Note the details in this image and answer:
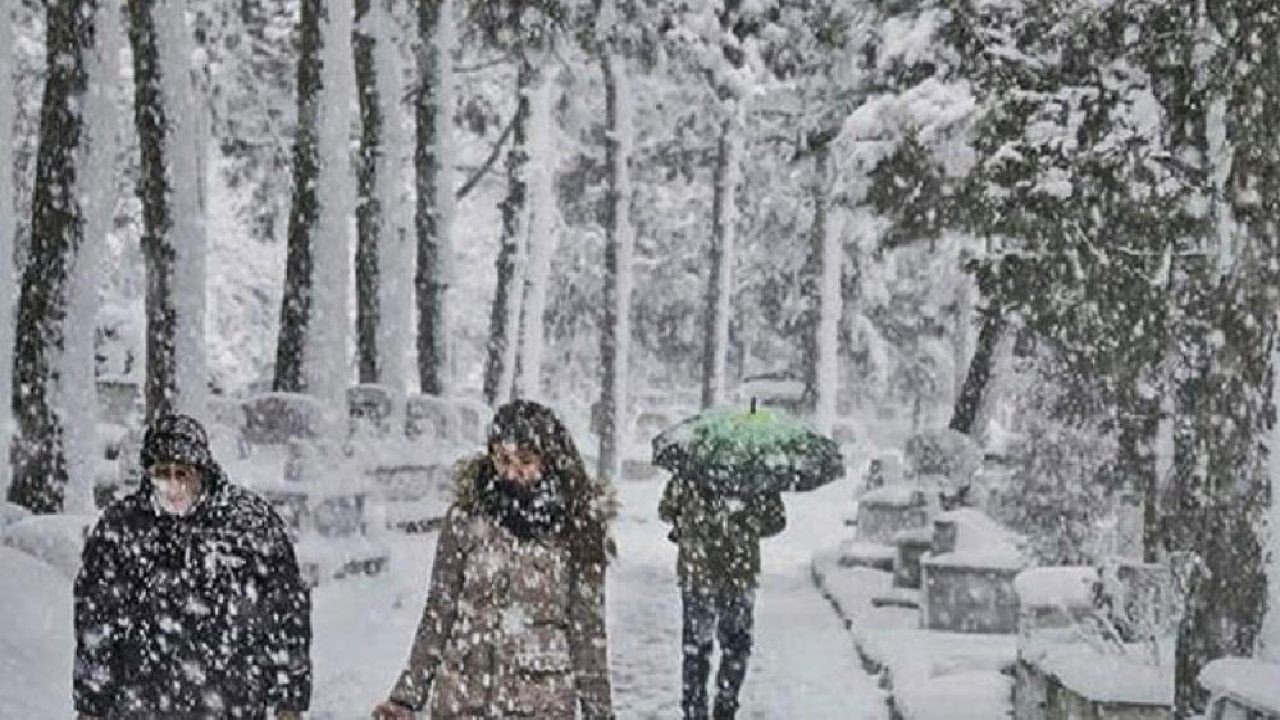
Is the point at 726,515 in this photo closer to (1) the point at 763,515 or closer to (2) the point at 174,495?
(1) the point at 763,515

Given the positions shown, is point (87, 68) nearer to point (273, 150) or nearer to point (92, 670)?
point (92, 670)

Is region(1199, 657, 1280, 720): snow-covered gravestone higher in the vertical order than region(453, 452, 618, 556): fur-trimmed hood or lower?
lower

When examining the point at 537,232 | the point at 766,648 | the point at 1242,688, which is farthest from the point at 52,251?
the point at 537,232

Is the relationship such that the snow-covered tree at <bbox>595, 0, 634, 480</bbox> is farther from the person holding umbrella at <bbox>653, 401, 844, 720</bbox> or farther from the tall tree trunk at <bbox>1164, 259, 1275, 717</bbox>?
the tall tree trunk at <bbox>1164, 259, 1275, 717</bbox>

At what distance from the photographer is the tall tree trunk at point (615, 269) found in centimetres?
3597

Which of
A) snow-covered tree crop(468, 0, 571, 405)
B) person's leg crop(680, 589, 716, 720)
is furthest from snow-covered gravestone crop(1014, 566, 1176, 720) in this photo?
snow-covered tree crop(468, 0, 571, 405)

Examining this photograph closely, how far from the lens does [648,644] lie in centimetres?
1564

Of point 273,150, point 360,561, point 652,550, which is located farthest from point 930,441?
point 273,150

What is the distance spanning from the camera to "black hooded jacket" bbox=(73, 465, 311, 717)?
5.84 m

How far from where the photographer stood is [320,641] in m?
14.7

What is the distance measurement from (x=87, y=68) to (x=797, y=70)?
14514 mm

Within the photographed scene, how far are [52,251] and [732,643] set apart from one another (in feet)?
24.3

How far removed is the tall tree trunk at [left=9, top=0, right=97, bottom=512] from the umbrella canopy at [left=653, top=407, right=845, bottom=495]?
660 cm

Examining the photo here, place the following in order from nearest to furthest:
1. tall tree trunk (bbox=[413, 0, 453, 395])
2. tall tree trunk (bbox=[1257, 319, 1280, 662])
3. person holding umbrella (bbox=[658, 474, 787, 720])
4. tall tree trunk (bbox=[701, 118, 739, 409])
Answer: tall tree trunk (bbox=[1257, 319, 1280, 662])
person holding umbrella (bbox=[658, 474, 787, 720])
tall tree trunk (bbox=[413, 0, 453, 395])
tall tree trunk (bbox=[701, 118, 739, 409])
